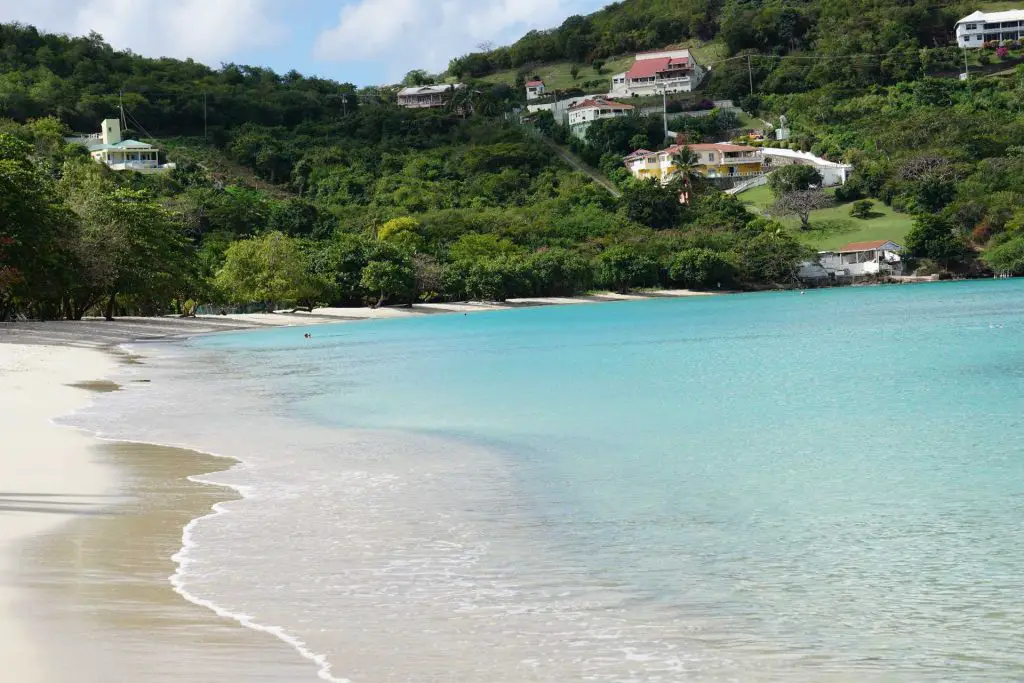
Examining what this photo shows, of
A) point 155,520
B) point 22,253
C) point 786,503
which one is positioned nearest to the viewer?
point 155,520

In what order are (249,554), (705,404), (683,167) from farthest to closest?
(683,167)
(705,404)
(249,554)

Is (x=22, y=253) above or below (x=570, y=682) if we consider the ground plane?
above

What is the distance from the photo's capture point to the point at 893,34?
155125mm

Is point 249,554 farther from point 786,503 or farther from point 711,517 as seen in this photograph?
point 786,503

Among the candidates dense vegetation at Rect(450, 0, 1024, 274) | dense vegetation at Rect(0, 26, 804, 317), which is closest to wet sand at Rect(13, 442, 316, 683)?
dense vegetation at Rect(0, 26, 804, 317)

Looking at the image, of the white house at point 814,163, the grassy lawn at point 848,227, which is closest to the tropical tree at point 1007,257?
the grassy lawn at point 848,227

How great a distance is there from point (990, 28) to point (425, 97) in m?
81.0

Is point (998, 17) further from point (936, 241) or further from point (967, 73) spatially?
point (936, 241)

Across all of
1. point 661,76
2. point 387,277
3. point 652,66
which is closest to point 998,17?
point 661,76

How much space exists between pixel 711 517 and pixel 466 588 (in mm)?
3650

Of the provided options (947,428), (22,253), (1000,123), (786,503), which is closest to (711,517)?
(786,503)

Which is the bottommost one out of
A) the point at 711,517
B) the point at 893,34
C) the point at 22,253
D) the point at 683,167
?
the point at 711,517

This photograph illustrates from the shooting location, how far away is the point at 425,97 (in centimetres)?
17100

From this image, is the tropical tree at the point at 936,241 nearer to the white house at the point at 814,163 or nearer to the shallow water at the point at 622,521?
the white house at the point at 814,163
